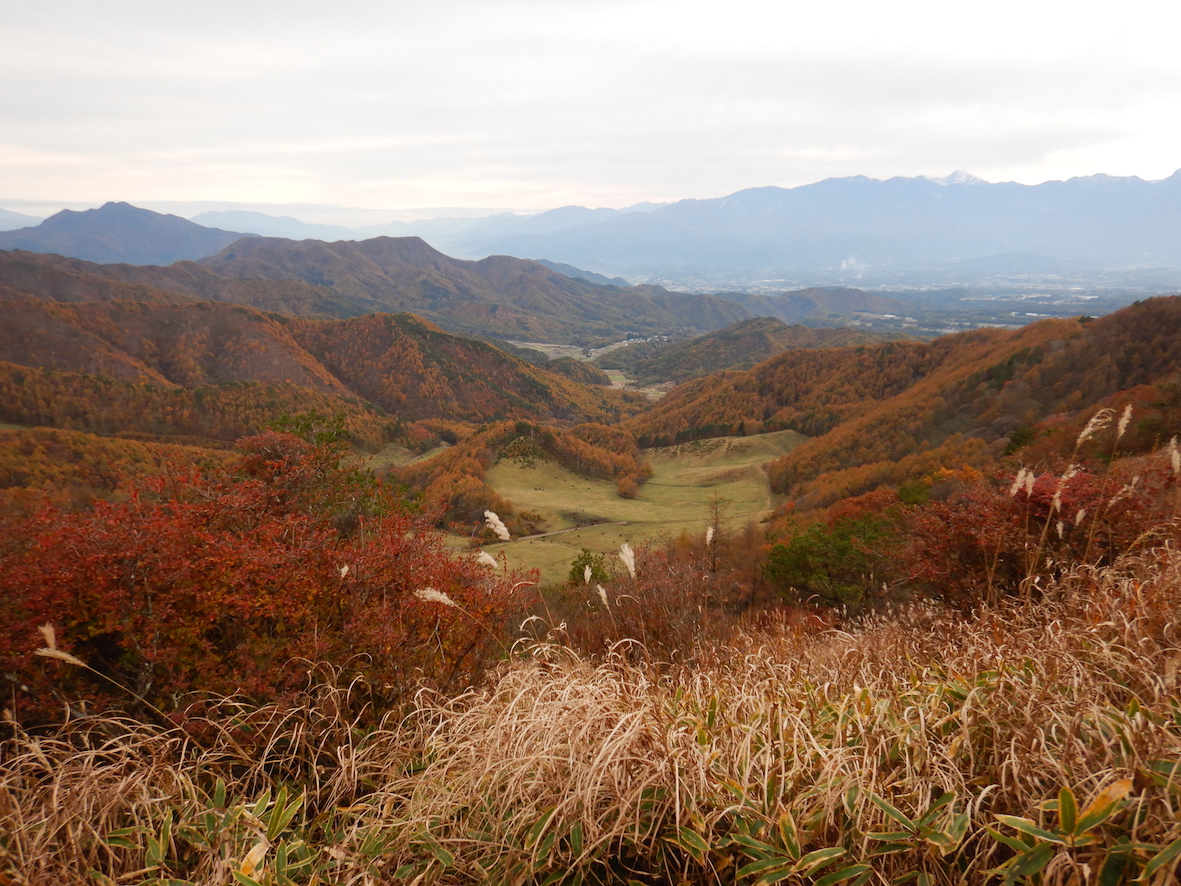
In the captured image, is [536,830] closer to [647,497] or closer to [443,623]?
[443,623]

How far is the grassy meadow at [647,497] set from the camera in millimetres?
55094

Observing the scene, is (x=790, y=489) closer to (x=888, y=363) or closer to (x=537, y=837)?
(x=888, y=363)

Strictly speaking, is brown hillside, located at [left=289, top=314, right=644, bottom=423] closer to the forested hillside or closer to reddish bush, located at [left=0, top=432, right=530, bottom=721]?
the forested hillside

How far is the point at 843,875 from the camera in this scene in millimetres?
2219

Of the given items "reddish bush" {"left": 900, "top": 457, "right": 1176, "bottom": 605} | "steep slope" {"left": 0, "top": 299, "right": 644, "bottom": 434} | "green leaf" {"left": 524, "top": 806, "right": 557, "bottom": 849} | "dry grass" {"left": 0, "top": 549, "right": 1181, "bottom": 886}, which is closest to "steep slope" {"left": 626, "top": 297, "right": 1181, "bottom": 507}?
"reddish bush" {"left": 900, "top": 457, "right": 1176, "bottom": 605}

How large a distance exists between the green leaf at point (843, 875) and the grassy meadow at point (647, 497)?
4095cm

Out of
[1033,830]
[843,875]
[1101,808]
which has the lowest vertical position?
[843,875]

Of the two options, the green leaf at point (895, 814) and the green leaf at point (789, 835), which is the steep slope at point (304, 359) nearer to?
the green leaf at point (789, 835)

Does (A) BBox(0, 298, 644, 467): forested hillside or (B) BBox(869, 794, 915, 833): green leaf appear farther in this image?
(A) BBox(0, 298, 644, 467): forested hillside

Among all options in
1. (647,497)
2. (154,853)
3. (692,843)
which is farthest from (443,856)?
(647,497)

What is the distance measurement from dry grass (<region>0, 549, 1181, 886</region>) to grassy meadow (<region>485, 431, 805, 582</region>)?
129 feet

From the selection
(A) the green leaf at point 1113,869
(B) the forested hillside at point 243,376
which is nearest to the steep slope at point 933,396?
(A) the green leaf at point 1113,869

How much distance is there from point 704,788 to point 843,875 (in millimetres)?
741

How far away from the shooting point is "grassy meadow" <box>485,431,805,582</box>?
55094 mm
